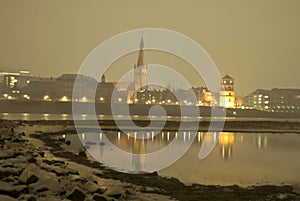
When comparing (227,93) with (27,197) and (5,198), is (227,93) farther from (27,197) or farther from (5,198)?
(5,198)

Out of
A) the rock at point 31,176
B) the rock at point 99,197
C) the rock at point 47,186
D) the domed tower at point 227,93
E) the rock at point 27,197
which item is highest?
the domed tower at point 227,93

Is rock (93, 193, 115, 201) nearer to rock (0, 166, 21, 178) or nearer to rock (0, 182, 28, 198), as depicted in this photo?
rock (0, 182, 28, 198)

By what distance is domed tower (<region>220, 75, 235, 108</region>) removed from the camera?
A: 6565 inches

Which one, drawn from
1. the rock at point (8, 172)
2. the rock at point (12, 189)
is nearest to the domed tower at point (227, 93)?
the rock at point (8, 172)

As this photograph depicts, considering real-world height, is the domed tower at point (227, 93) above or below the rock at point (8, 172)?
above

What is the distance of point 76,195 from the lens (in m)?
10.3

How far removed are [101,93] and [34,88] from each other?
27.7m

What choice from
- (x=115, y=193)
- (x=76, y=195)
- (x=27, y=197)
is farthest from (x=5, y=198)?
(x=115, y=193)

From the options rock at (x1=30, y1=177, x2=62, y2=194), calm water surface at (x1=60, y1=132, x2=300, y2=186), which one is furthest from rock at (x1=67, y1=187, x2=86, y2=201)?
calm water surface at (x1=60, y1=132, x2=300, y2=186)

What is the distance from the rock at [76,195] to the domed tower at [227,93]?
158 metres

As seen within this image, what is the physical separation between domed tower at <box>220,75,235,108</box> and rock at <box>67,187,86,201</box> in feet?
518

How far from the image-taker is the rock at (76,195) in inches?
404

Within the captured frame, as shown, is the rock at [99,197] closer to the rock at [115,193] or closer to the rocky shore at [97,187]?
the rocky shore at [97,187]

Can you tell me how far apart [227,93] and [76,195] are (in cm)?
16235
